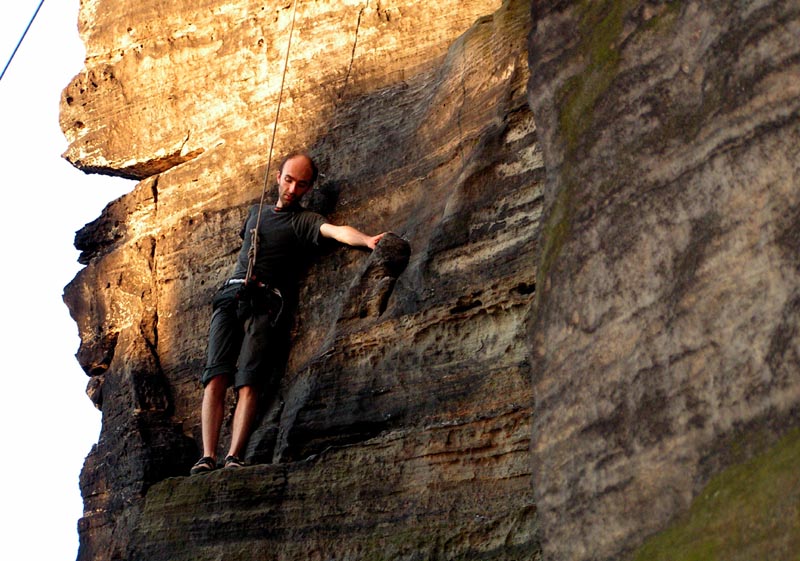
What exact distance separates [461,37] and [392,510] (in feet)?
11.1

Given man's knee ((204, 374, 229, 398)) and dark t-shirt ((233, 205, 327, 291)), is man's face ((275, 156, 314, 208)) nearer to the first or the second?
dark t-shirt ((233, 205, 327, 291))

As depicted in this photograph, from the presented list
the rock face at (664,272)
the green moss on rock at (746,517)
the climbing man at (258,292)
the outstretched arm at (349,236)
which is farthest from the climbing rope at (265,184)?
the green moss on rock at (746,517)

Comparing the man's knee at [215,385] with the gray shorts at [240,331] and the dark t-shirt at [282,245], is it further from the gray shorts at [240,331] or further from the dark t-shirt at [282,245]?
the dark t-shirt at [282,245]

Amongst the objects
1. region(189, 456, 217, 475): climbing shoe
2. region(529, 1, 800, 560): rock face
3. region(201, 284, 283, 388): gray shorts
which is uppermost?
region(201, 284, 283, 388): gray shorts

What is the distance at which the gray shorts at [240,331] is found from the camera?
8262mm

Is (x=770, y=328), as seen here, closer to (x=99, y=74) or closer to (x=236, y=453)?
(x=236, y=453)

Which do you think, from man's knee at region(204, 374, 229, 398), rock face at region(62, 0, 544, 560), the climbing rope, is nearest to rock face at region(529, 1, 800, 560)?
rock face at region(62, 0, 544, 560)

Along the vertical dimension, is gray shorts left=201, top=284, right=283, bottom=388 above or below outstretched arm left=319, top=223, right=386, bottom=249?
below

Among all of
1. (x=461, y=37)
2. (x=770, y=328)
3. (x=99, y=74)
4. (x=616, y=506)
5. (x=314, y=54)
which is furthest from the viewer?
(x=99, y=74)

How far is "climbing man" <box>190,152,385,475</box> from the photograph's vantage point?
8.18 metres

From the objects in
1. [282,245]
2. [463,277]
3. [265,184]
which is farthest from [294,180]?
[463,277]

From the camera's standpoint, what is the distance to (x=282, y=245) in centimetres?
845

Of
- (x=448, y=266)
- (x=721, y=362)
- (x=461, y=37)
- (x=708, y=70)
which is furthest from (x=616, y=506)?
(x=461, y=37)

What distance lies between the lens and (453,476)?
255 inches
